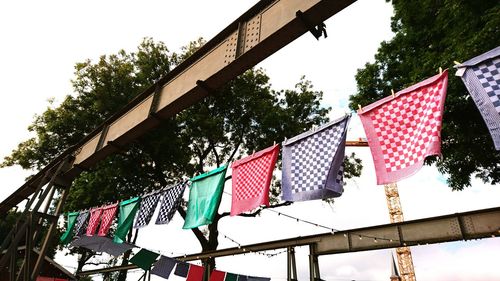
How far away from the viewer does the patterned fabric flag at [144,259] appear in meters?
11.0

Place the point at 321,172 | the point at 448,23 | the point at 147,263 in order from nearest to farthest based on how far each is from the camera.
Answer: the point at 321,172, the point at 448,23, the point at 147,263

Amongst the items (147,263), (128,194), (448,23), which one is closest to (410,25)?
(448,23)

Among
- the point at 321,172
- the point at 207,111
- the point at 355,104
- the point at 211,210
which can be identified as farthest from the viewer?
the point at 207,111

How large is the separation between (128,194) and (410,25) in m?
15.8

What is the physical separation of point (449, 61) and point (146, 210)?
9.35 meters

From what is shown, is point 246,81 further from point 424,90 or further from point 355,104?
point 424,90

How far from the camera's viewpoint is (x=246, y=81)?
652 inches

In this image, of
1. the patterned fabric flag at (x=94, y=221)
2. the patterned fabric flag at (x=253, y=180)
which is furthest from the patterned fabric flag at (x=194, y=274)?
the patterned fabric flag at (x=253, y=180)

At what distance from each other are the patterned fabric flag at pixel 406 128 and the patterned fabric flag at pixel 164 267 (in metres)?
9.44

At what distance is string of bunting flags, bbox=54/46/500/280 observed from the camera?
383cm

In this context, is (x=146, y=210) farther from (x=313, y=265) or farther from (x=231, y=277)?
(x=313, y=265)

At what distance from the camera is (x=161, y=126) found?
1543 cm

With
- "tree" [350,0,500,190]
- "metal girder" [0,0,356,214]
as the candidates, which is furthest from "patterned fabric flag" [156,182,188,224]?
"tree" [350,0,500,190]

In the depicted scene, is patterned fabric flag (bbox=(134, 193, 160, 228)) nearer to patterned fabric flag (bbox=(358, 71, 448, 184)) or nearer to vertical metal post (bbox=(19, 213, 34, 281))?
vertical metal post (bbox=(19, 213, 34, 281))
